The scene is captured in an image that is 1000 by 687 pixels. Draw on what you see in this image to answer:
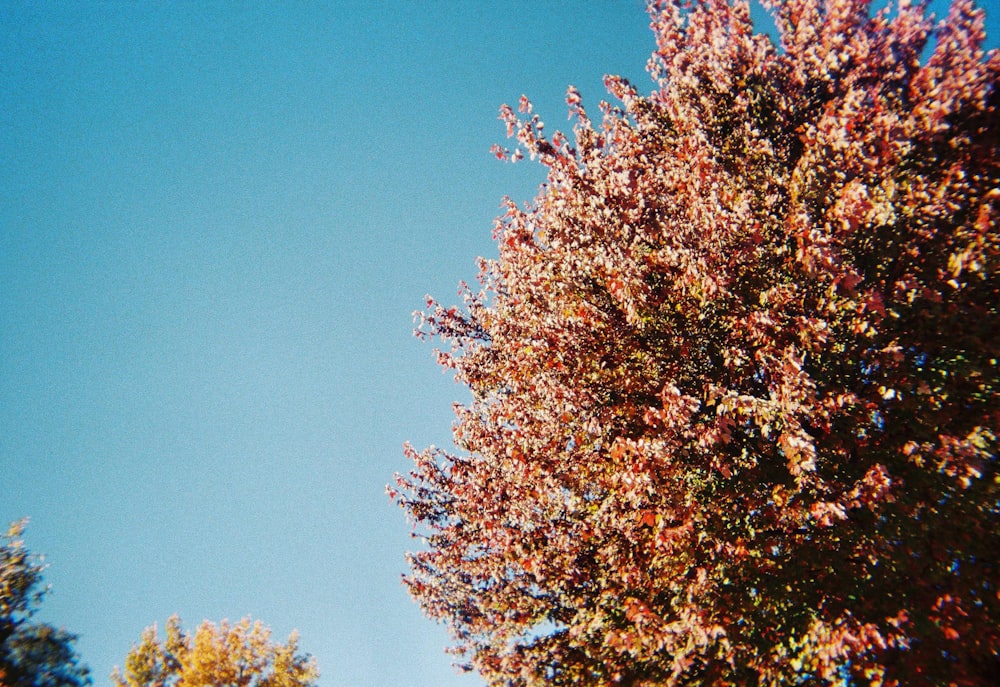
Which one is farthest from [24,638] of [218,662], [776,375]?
[776,375]

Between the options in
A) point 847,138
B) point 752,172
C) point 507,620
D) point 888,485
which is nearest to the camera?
point 888,485

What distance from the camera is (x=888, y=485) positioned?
480 cm

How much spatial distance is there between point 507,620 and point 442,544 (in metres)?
2.20

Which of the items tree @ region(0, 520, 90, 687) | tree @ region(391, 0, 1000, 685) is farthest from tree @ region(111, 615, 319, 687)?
tree @ region(391, 0, 1000, 685)

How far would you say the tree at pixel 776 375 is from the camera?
4926mm

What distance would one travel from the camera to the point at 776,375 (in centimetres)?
551

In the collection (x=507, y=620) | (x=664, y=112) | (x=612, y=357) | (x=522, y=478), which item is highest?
(x=664, y=112)

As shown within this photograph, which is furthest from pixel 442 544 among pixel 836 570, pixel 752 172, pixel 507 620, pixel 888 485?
pixel 752 172

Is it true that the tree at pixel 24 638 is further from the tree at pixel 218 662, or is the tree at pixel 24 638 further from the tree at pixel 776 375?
the tree at pixel 776 375

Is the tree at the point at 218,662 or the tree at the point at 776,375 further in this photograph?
the tree at the point at 218,662

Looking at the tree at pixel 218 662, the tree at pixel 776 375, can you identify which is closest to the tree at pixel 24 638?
the tree at pixel 218 662

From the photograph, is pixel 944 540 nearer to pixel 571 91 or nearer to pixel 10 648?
pixel 571 91

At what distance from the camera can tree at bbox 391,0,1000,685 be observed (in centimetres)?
493

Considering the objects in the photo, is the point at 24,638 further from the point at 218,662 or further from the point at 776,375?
the point at 776,375
